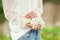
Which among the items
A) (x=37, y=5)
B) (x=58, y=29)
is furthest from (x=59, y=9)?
(x=37, y=5)

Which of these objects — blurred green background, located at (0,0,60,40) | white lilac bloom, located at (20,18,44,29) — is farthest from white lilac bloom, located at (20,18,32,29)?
blurred green background, located at (0,0,60,40)

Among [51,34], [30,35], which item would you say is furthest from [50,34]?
[30,35]

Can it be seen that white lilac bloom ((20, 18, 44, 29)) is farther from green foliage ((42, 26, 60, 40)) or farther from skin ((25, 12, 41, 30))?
green foliage ((42, 26, 60, 40))

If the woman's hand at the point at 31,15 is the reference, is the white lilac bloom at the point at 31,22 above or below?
below

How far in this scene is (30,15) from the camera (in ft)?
4.40

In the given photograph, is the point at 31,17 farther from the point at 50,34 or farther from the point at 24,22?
the point at 50,34

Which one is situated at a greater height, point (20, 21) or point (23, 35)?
point (20, 21)

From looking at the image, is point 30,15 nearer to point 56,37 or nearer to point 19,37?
point 19,37

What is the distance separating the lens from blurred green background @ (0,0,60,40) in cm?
261

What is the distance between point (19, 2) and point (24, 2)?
0.03m

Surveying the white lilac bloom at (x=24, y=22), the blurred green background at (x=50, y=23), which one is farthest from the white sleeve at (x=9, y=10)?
the blurred green background at (x=50, y=23)

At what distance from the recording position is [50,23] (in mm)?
2789

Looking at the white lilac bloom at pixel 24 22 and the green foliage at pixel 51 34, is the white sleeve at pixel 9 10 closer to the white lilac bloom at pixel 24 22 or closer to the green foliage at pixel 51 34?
the white lilac bloom at pixel 24 22

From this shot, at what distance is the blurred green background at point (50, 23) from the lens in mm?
2613
